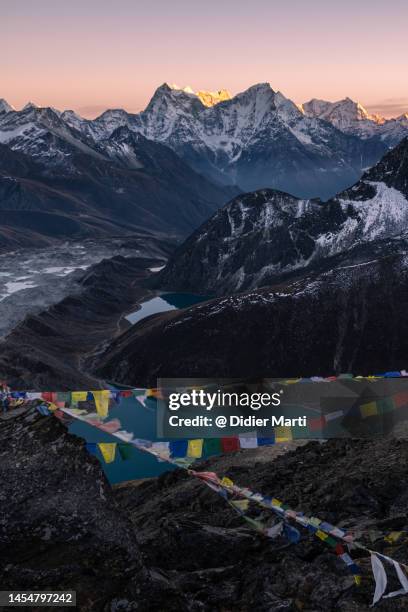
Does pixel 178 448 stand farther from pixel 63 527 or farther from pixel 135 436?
pixel 135 436

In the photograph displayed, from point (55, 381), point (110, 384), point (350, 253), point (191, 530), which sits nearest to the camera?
point (191, 530)

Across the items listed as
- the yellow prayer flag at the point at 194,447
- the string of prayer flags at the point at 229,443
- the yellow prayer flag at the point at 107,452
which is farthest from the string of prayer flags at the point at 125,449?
the string of prayer flags at the point at 229,443

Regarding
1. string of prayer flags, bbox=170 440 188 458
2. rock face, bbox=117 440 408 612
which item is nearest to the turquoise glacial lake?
rock face, bbox=117 440 408 612

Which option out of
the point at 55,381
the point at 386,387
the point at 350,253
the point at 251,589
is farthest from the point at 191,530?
the point at 350,253

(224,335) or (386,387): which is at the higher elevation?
(386,387)

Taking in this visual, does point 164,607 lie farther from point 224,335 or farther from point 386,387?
point 224,335

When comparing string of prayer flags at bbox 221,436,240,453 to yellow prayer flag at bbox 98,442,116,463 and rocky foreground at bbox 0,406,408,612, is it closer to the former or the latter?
rocky foreground at bbox 0,406,408,612

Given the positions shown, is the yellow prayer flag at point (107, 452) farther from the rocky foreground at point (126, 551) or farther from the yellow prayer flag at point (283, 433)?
the yellow prayer flag at point (283, 433)
